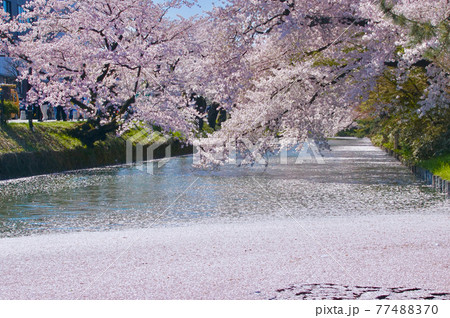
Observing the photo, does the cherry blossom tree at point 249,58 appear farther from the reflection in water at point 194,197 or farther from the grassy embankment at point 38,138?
the reflection in water at point 194,197

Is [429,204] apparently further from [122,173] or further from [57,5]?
[57,5]

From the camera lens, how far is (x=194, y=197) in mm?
17203

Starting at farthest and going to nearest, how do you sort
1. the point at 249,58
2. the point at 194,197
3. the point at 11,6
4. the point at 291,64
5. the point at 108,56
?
the point at 11,6 < the point at 108,56 < the point at 291,64 < the point at 249,58 < the point at 194,197

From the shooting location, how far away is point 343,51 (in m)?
21.1

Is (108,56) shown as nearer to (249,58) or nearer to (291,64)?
(249,58)

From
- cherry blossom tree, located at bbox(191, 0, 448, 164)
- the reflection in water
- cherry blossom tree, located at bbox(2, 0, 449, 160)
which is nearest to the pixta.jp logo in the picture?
cherry blossom tree, located at bbox(2, 0, 449, 160)

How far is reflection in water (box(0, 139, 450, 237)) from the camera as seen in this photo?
1323 centimetres

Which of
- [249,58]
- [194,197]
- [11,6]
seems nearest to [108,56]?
[249,58]

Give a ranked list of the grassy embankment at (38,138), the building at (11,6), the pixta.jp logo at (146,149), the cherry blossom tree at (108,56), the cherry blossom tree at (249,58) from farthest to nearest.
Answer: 1. the building at (11,6)
2. the pixta.jp logo at (146,149)
3. the cherry blossom tree at (108,56)
4. the grassy embankment at (38,138)
5. the cherry blossom tree at (249,58)

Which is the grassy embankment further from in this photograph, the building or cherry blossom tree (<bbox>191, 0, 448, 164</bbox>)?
the building

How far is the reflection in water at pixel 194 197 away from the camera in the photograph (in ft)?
43.4

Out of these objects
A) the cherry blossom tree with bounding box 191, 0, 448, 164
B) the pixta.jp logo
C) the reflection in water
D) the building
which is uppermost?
the building

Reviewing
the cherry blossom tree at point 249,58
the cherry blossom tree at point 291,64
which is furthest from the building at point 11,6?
the cherry blossom tree at point 291,64

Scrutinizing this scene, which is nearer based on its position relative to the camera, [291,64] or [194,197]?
[194,197]
